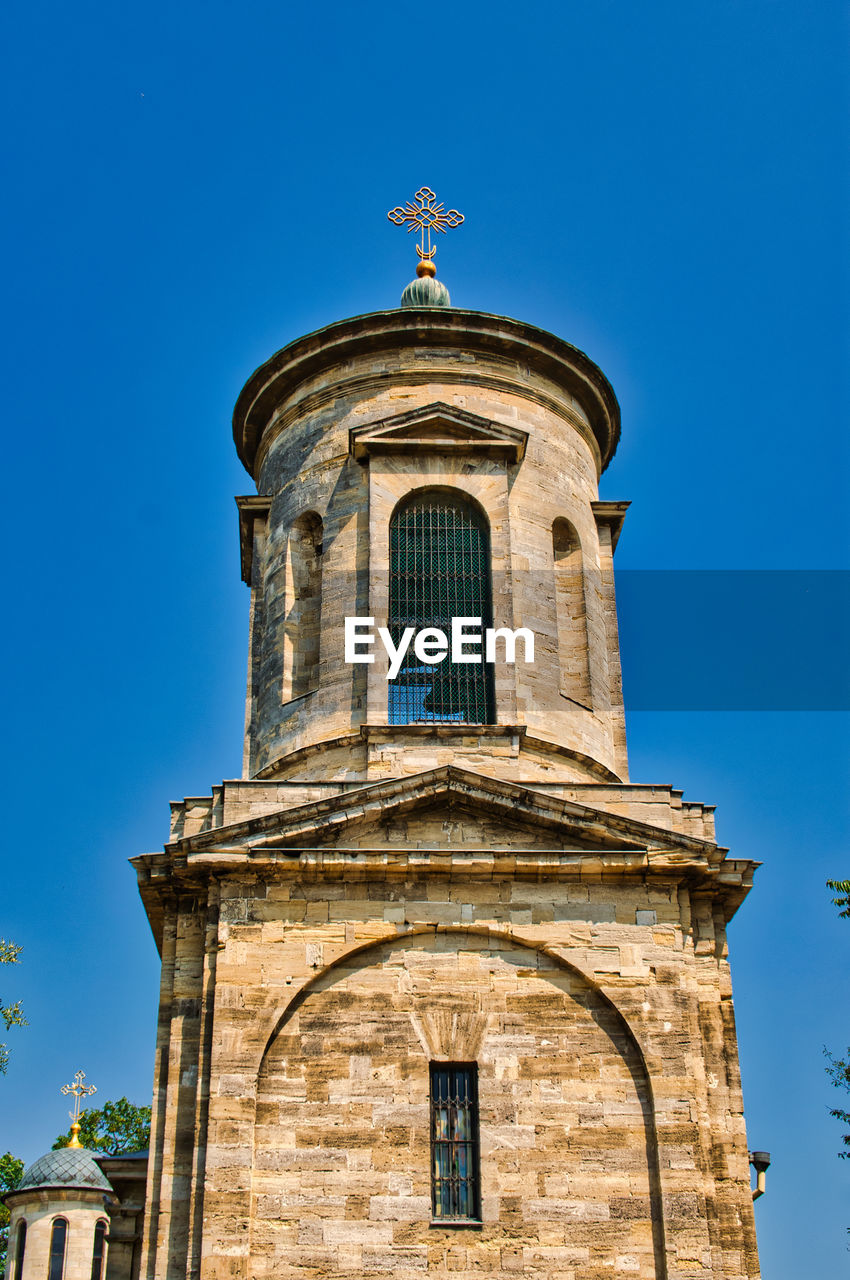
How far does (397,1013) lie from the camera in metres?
17.9

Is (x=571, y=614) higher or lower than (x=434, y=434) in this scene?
lower

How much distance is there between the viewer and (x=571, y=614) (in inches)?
901

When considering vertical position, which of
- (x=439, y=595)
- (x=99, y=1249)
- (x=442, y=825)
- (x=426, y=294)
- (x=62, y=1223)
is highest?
(x=426, y=294)

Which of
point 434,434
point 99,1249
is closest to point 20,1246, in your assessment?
point 99,1249

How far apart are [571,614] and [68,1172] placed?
991 centimetres

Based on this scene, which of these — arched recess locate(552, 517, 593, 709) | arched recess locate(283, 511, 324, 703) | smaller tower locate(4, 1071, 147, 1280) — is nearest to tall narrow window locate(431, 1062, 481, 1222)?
smaller tower locate(4, 1071, 147, 1280)

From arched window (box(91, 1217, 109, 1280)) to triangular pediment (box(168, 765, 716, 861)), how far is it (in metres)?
5.12

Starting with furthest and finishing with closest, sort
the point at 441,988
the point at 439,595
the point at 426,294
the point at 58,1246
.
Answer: the point at 426,294 → the point at 439,595 → the point at 58,1246 → the point at 441,988

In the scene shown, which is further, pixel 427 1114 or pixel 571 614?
pixel 571 614

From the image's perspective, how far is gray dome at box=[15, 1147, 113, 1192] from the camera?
19844 millimetres

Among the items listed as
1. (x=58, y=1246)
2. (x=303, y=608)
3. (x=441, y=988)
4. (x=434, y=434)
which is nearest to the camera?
(x=441, y=988)

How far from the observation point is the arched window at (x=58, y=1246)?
19.6m

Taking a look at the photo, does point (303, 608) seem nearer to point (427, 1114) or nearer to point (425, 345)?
point (425, 345)

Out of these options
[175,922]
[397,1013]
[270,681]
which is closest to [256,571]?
[270,681]
